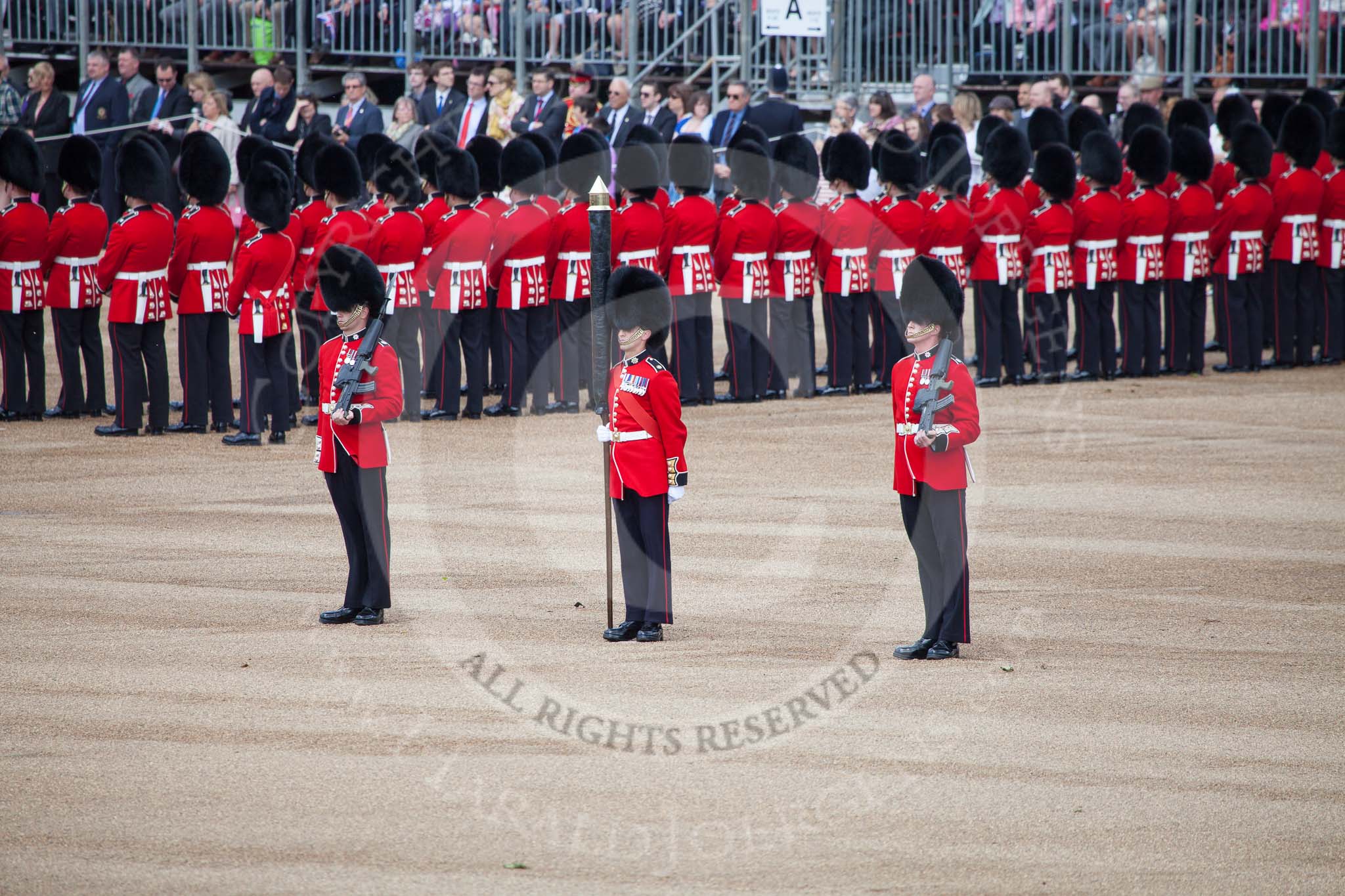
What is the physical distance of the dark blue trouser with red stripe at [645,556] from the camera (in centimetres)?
636

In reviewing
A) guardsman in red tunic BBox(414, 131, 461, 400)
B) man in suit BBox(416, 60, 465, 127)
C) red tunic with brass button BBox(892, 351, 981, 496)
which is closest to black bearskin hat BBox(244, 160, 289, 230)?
guardsman in red tunic BBox(414, 131, 461, 400)

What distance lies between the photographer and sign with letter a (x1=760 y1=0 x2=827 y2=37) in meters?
15.0

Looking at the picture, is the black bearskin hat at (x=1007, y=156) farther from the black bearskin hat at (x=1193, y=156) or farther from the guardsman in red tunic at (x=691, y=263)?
the guardsman in red tunic at (x=691, y=263)

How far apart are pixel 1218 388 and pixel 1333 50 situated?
7036 mm

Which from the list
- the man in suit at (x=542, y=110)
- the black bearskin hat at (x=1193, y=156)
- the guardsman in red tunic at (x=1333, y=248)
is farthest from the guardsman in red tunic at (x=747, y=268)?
the guardsman in red tunic at (x=1333, y=248)

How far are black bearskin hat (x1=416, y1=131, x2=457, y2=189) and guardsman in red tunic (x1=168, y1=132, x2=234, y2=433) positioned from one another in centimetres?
137

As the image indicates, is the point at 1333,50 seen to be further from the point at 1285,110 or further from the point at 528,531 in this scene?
the point at 528,531

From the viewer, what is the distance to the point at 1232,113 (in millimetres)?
14031

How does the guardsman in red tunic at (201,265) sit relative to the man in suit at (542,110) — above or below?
below

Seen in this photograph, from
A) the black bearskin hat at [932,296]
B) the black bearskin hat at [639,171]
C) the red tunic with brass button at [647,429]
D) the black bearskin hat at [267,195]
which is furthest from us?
the black bearskin hat at [639,171]

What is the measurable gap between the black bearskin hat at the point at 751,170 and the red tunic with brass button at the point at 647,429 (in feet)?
19.6

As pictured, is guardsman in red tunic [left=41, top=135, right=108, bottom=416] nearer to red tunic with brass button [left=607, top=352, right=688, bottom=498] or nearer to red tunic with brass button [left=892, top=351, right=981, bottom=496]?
red tunic with brass button [left=607, top=352, right=688, bottom=498]

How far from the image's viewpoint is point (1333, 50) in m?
18.0

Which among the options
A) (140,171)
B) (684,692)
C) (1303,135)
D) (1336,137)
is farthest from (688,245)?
(684,692)
